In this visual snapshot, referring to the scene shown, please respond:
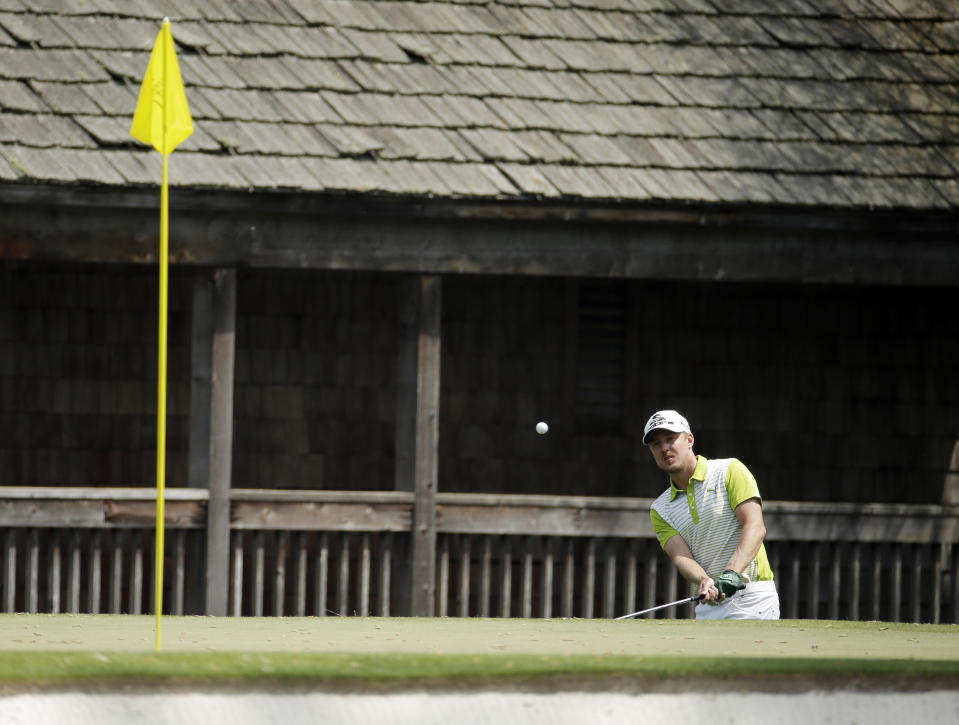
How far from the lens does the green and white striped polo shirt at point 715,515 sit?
752 centimetres

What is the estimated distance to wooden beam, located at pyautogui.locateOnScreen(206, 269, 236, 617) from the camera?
10602 mm

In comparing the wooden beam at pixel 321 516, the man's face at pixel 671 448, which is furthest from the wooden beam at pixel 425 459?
the man's face at pixel 671 448

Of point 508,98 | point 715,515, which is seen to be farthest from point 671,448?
point 508,98

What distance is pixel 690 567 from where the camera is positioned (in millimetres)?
7488

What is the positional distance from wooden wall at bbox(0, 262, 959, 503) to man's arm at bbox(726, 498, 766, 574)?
5544 millimetres

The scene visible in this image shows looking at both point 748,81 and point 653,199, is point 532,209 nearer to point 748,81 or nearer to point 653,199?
point 653,199

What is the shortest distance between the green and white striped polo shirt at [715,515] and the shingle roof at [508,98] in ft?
11.0

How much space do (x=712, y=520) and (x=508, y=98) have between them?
180 inches

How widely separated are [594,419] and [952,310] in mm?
3062

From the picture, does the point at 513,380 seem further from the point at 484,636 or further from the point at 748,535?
the point at 484,636

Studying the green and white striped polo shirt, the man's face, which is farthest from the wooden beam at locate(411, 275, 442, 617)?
the man's face

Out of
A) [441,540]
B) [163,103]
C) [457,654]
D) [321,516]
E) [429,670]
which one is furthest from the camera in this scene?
[441,540]

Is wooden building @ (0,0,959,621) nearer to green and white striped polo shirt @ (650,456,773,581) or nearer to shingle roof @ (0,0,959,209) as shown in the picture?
shingle roof @ (0,0,959,209)

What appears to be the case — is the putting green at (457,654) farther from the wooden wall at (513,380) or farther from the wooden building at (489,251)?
the wooden wall at (513,380)
